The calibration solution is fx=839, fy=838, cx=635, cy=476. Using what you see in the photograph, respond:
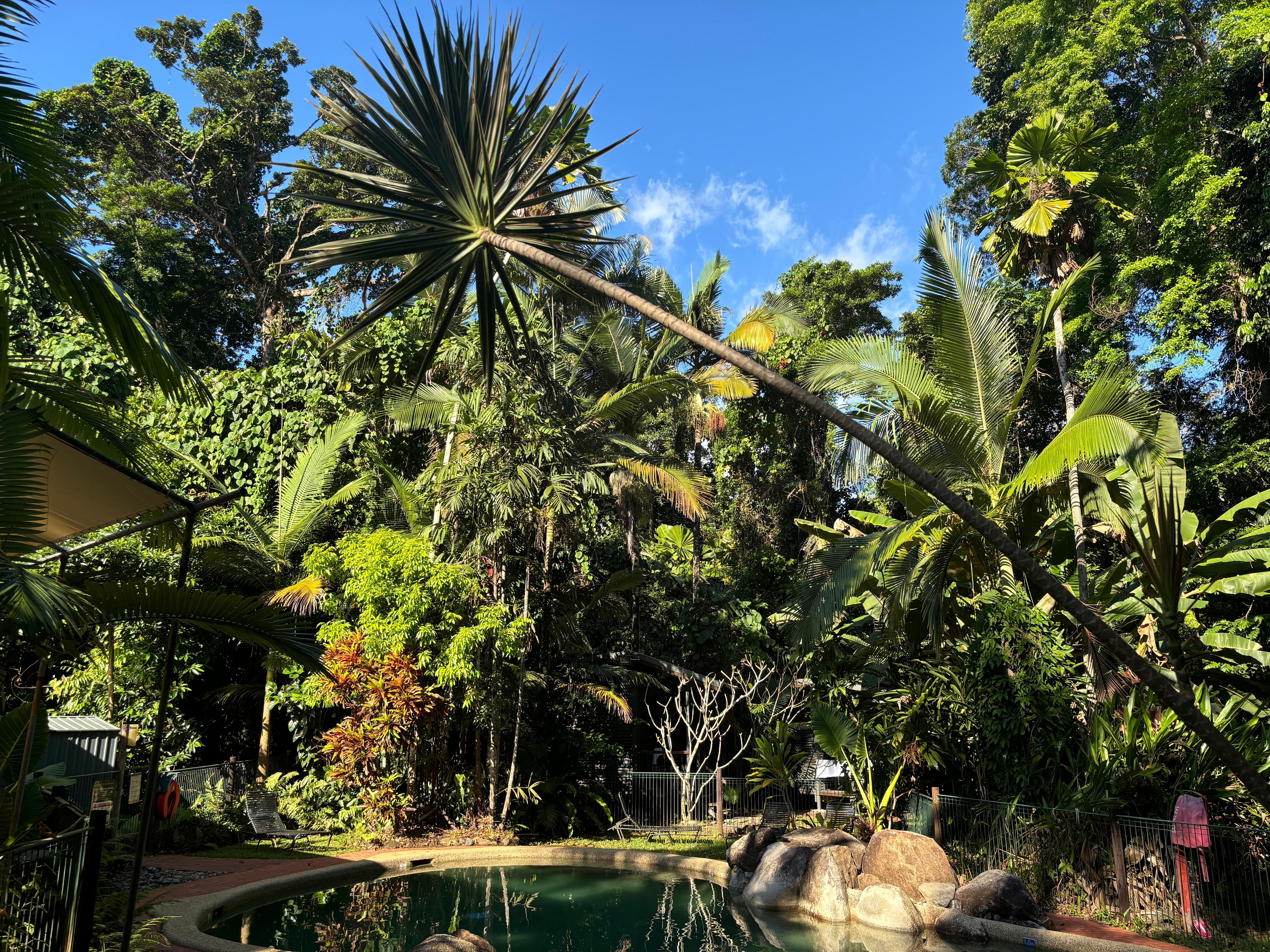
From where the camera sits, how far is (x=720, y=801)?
14484 mm

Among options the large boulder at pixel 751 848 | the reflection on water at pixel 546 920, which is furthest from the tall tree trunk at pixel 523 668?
the large boulder at pixel 751 848

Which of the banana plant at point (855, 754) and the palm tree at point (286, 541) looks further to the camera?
the palm tree at point (286, 541)

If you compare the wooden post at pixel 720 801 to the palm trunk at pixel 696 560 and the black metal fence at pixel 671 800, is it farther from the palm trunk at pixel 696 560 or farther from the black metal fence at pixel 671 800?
the palm trunk at pixel 696 560

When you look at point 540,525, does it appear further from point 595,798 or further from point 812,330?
point 812,330

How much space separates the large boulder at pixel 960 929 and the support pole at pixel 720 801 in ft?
17.7

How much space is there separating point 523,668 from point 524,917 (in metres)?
4.63

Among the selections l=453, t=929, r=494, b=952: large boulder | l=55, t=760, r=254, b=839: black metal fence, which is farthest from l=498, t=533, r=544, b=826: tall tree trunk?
l=453, t=929, r=494, b=952: large boulder

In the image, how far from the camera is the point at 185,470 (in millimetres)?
16828

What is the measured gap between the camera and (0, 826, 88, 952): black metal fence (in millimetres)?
Answer: 4953

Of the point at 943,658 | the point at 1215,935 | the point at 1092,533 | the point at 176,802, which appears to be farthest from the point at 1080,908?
the point at 176,802

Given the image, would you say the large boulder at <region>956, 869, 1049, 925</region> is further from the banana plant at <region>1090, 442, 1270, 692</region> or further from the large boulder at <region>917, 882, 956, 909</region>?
the banana plant at <region>1090, 442, 1270, 692</region>

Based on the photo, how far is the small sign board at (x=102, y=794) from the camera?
748cm

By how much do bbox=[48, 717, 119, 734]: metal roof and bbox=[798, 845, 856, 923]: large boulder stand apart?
28.9 feet

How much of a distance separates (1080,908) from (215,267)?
28892 millimetres
